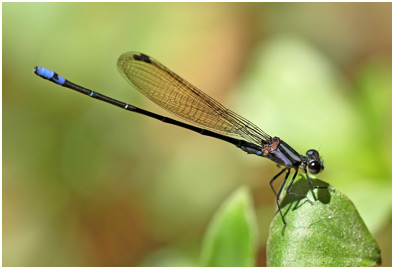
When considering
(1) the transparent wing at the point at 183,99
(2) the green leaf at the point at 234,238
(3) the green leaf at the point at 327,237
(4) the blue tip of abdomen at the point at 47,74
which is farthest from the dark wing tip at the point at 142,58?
(3) the green leaf at the point at 327,237

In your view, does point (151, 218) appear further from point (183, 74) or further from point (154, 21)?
point (154, 21)

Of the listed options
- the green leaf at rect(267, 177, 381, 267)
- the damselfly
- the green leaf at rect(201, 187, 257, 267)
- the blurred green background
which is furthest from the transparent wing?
the green leaf at rect(267, 177, 381, 267)

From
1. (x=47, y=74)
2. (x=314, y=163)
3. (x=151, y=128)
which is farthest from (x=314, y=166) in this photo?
(x=47, y=74)

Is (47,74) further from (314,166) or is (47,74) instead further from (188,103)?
(314,166)

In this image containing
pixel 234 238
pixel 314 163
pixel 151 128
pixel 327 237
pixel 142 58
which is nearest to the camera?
pixel 327 237

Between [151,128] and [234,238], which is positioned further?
[151,128]

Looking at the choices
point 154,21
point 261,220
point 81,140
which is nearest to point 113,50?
point 154,21

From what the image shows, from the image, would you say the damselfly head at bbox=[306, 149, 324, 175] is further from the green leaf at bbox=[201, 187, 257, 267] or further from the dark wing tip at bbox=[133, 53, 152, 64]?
the dark wing tip at bbox=[133, 53, 152, 64]

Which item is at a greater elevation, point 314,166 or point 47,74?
point 314,166
